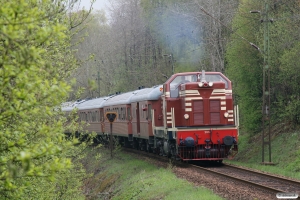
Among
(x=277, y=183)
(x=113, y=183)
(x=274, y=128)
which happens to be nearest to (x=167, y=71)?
(x=274, y=128)

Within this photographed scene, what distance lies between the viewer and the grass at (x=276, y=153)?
2194 centimetres

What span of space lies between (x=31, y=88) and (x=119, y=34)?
2367 inches

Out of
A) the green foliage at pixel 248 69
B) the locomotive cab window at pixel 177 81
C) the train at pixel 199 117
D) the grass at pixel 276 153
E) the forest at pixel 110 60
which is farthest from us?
the green foliage at pixel 248 69

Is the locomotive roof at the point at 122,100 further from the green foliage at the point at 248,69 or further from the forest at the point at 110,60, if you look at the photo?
the green foliage at the point at 248,69

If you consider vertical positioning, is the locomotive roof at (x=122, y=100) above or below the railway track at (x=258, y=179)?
above

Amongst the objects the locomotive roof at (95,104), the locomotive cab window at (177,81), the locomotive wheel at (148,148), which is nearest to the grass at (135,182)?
the locomotive wheel at (148,148)

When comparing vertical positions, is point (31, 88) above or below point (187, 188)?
above

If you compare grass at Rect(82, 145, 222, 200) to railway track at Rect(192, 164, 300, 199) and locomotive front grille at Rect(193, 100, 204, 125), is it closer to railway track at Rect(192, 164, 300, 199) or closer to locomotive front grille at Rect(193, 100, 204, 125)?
railway track at Rect(192, 164, 300, 199)

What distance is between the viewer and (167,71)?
56188 mm

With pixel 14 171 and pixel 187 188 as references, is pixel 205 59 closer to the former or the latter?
pixel 187 188

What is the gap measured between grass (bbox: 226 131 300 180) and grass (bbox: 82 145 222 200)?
13.5 feet

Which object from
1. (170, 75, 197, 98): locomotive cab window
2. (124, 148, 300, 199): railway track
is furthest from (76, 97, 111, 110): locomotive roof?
(124, 148, 300, 199): railway track

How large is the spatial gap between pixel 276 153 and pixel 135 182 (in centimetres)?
1040

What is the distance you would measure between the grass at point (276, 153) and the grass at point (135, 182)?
4.13 meters
